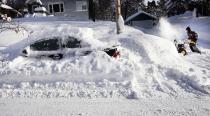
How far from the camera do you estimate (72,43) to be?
1447 centimetres

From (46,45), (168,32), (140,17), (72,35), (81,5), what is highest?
(81,5)

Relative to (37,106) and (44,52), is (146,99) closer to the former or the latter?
(37,106)

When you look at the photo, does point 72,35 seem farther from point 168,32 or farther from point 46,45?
point 168,32

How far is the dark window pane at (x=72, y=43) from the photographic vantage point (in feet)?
47.2

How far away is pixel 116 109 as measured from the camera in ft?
31.5

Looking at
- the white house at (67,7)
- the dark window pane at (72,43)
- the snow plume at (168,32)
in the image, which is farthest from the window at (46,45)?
the white house at (67,7)

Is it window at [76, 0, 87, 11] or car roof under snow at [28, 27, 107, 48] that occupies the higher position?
window at [76, 0, 87, 11]

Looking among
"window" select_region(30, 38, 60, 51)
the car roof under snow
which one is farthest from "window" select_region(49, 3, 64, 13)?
"window" select_region(30, 38, 60, 51)

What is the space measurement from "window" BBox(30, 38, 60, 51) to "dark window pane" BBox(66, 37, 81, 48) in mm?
397

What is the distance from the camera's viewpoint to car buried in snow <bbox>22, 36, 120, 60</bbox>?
1411 centimetres

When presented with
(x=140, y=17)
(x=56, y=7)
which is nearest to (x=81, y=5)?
(x=56, y=7)

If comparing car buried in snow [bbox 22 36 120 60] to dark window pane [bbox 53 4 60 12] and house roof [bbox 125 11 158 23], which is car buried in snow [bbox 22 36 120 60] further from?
dark window pane [bbox 53 4 60 12]

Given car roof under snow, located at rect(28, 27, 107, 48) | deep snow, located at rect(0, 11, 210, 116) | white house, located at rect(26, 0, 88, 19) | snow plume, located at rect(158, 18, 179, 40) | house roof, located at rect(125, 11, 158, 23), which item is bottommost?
snow plume, located at rect(158, 18, 179, 40)

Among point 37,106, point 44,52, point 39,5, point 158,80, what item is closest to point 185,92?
point 158,80
